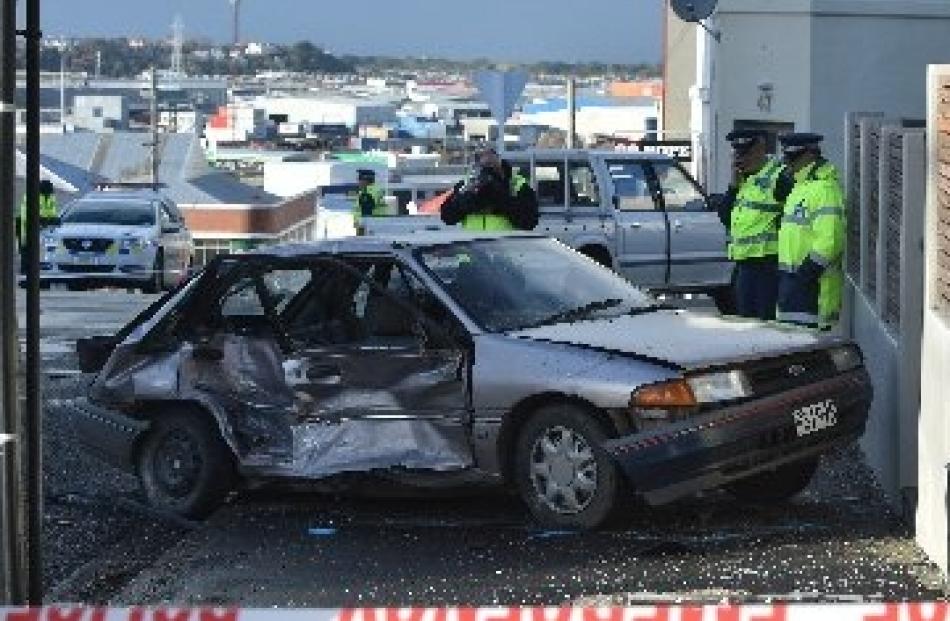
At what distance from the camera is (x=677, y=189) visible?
23250mm

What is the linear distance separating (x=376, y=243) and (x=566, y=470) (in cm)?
180

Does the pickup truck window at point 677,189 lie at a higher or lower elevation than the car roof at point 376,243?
higher

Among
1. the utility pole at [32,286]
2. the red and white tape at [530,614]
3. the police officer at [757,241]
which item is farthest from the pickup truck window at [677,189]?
the red and white tape at [530,614]

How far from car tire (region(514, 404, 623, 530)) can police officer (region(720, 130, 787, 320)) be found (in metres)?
5.10

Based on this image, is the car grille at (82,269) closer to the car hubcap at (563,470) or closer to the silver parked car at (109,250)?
the silver parked car at (109,250)

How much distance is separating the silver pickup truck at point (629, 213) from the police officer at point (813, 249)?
8638 millimetres

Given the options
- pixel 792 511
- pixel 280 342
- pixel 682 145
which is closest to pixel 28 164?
pixel 280 342

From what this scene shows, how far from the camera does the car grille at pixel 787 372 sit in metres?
10.3

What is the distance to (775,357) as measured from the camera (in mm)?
10445

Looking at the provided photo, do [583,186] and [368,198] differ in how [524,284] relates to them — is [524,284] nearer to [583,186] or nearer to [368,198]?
[583,186]

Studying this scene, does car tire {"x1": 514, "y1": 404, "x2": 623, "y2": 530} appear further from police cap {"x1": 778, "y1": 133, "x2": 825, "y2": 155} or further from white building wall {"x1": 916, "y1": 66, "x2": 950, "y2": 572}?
police cap {"x1": 778, "y1": 133, "x2": 825, "y2": 155}

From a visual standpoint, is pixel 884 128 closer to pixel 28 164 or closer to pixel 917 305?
pixel 917 305

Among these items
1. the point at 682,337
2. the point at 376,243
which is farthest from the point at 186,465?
the point at 682,337

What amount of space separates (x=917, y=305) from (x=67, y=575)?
4064 millimetres
